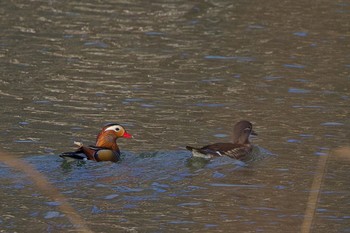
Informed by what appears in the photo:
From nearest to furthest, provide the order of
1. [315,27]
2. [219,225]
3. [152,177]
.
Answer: [219,225]
[152,177]
[315,27]

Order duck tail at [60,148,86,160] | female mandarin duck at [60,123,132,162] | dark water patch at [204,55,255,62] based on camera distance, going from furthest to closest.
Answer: dark water patch at [204,55,255,62], female mandarin duck at [60,123,132,162], duck tail at [60,148,86,160]

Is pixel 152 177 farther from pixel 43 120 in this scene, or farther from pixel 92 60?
pixel 92 60

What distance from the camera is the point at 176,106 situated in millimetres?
15023

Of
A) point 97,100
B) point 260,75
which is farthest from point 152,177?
point 260,75

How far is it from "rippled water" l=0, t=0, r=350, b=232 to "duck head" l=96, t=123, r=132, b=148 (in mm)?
264

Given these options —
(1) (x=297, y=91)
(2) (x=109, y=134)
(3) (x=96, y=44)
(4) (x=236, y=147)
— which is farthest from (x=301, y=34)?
(2) (x=109, y=134)

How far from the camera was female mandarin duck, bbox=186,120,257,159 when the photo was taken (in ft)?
40.6

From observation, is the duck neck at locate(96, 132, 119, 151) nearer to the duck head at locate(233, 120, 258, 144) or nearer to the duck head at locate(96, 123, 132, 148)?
the duck head at locate(96, 123, 132, 148)

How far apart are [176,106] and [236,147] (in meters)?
2.30

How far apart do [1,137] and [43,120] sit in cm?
92

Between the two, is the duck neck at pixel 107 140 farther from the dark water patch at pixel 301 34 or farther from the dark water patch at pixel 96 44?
the dark water patch at pixel 301 34

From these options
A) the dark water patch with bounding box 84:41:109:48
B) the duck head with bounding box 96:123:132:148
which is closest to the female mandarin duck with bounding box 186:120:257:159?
the duck head with bounding box 96:123:132:148

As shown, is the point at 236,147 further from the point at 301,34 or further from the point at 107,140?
the point at 301,34

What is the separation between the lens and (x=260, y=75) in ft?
55.6
